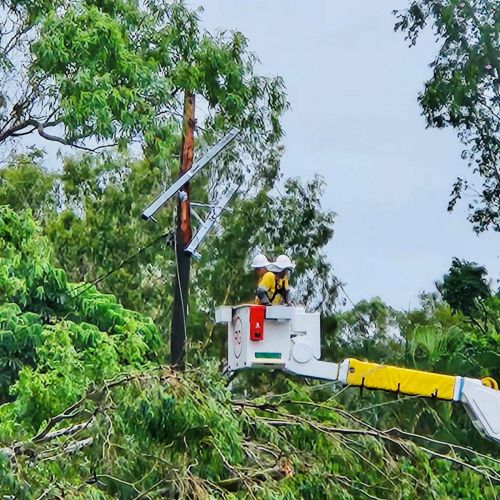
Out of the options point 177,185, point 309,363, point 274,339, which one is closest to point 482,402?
point 309,363

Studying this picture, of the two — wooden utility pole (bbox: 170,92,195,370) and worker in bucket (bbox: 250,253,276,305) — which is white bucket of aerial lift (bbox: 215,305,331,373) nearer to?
worker in bucket (bbox: 250,253,276,305)

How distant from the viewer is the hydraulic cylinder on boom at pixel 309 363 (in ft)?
26.3

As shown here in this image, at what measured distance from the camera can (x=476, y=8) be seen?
64.4 feet

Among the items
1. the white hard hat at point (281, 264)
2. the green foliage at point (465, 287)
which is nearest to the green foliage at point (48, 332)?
the white hard hat at point (281, 264)

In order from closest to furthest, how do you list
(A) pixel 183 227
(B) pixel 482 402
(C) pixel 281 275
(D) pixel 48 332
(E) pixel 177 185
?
(C) pixel 281 275 → (B) pixel 482 402 → (E) pixel 177 185 → (D) pixel 48 332 → (A) pixel 183 227

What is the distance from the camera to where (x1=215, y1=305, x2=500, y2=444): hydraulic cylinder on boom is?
8016 mm

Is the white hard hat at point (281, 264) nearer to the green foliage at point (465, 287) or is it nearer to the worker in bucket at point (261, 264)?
the worker in bucket at point (261, 264)

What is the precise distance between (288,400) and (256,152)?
1450 centimetres

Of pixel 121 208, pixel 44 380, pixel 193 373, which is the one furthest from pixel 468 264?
pixel 193 373

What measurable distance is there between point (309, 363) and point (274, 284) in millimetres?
529

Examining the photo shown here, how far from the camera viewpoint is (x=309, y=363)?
8305 millimetres

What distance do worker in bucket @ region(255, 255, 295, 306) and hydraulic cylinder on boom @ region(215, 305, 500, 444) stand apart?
13 centimetres

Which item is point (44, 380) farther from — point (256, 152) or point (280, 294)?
point (256, 152)

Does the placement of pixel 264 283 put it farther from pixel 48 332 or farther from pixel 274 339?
pixel 48 332
